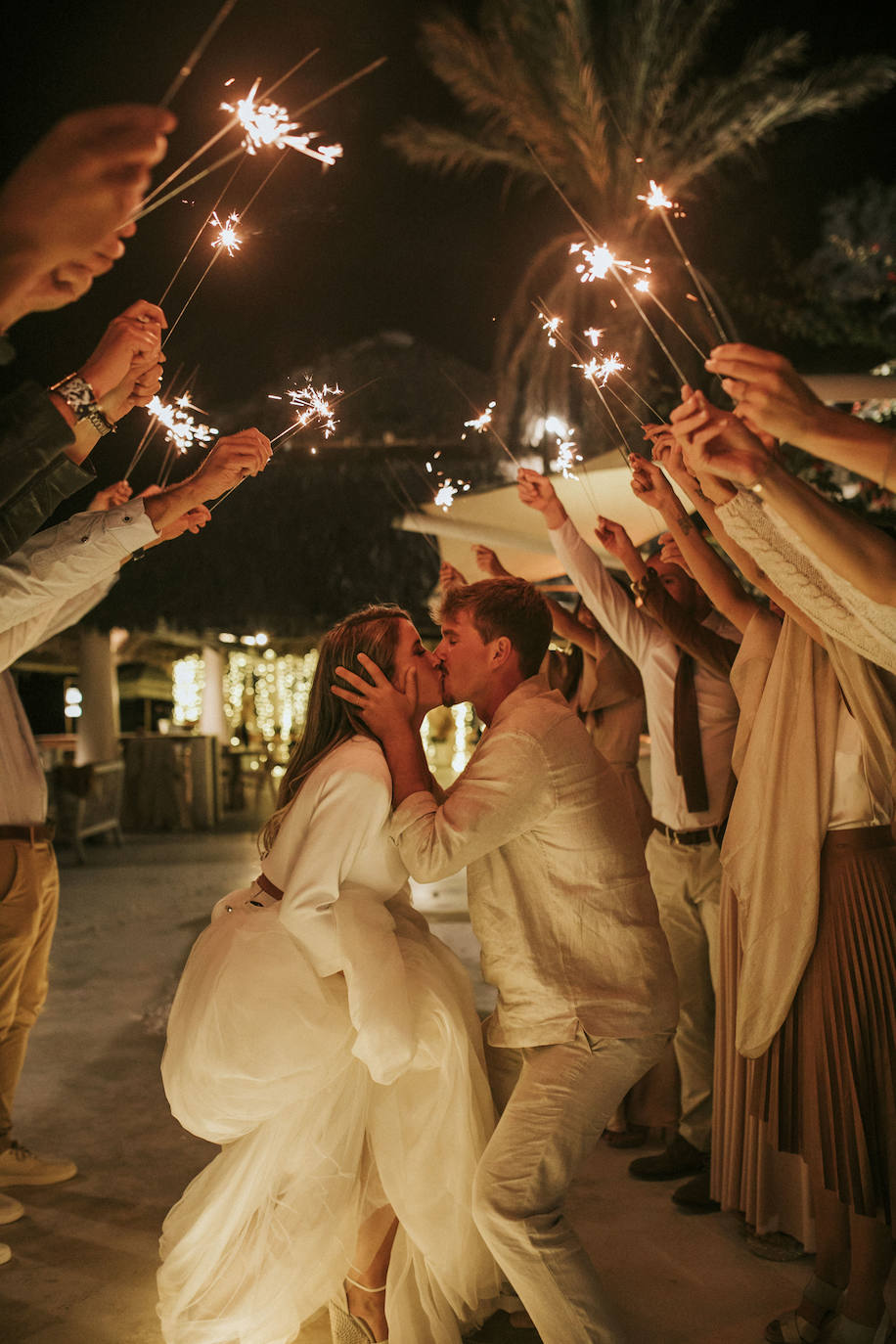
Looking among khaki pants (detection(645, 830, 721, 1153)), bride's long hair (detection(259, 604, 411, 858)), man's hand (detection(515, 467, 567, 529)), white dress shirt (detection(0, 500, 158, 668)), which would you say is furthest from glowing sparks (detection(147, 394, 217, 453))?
khaki pants (detection(645, 830, 721, 1153))

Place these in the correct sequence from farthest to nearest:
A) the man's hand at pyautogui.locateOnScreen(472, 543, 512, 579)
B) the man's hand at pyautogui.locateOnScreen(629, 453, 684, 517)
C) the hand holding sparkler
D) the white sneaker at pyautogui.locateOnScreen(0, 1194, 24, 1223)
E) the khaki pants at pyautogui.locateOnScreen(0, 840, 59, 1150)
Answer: the man's hand at pyautogui.locateOnScreen(472, 543, 512, 579), the khaki pants at pyautogui.locateOnScreen(0, 840, 59, 1150), the white sneaker at pyautogui.locateOnScreen(0, 1194, 24, 1223), the man's hand at pyautogui.locateOnScreen(629, 453, 684, 517), the hand holding sparkler

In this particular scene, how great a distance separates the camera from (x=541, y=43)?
33.7 ft

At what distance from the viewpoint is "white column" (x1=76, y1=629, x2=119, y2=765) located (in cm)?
1488

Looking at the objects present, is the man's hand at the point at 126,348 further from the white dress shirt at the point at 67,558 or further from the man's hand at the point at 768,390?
the man's hand at the point at 768,390

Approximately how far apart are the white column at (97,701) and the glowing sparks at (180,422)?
1245 cm

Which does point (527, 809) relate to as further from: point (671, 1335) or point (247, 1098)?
point (671, 1335)

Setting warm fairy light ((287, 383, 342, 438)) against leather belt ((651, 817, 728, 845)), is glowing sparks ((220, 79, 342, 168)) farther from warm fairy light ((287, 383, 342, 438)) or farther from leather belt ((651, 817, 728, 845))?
leather belt ((651, 817, 728, 845))

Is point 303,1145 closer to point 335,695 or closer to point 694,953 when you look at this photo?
point 335,695

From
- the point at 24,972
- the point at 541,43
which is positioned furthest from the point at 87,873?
the point at 541,43

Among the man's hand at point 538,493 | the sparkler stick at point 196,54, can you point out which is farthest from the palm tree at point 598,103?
the sparkler stick at point 196,54

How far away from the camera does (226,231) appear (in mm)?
2361

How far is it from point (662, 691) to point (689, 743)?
303 mm

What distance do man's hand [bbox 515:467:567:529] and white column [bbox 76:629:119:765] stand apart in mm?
12252

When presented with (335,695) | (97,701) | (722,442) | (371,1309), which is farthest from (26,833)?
(97,701)
